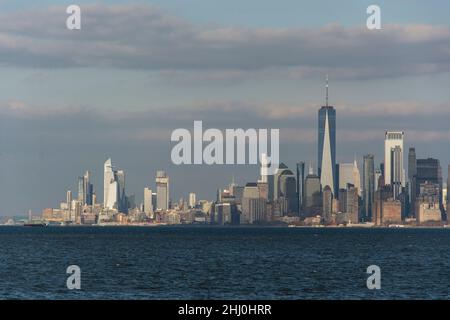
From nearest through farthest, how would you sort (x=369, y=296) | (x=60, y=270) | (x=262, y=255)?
(x=369, y=296) → (x=60, y=270) → (x=262, y=255)

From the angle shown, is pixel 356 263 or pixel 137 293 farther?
pixel 356 263

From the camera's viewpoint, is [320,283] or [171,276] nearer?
[320,283]

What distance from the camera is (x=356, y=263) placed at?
451 ft

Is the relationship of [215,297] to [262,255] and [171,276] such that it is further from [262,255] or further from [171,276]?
[262,255]
